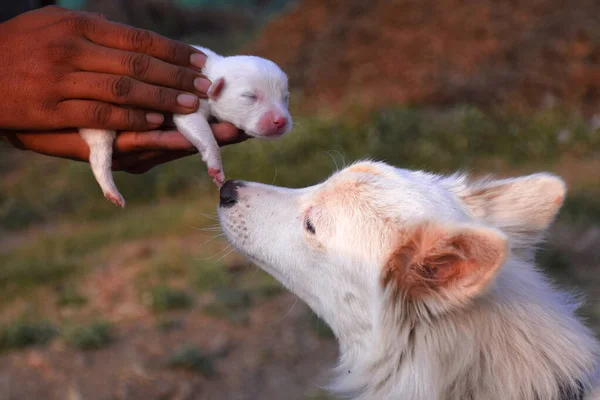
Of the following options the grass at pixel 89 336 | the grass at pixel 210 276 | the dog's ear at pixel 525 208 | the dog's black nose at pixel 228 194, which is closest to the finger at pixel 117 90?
the dog's black nose at pixel 228 194

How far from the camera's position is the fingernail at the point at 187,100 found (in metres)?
2.75

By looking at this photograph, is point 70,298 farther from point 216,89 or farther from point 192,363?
point 216,89

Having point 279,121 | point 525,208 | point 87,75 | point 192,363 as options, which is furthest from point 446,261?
point 192,363

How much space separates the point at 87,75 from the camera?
267 cm

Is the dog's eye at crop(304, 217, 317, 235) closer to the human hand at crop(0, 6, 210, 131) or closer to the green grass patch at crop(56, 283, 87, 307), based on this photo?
the human hand at crop(0, 6, 210, 131)

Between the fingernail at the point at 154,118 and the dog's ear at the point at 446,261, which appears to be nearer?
the dog's ear at the point at 446,261

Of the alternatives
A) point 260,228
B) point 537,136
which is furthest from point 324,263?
point 537,136

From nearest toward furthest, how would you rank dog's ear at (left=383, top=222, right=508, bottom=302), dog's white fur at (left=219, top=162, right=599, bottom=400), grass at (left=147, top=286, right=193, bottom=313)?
dog's ear at (left=383, top=222, right=508, bottom=302) → dog's white fur at (left=219, top=162, right=599, bottom=400) → grass at (left=147, top=286, right=193, bottom=313)

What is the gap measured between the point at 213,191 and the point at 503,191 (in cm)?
514

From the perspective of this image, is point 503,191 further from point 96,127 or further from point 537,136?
point 537,136

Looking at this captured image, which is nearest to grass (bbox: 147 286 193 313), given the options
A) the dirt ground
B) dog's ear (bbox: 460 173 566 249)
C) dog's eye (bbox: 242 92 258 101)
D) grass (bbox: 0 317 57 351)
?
the dirt ground

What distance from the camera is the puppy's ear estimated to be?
2852mm

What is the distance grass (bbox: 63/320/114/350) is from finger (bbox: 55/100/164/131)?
2.44 meters

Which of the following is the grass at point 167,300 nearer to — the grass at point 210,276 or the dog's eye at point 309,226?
the grass at point 210,276
